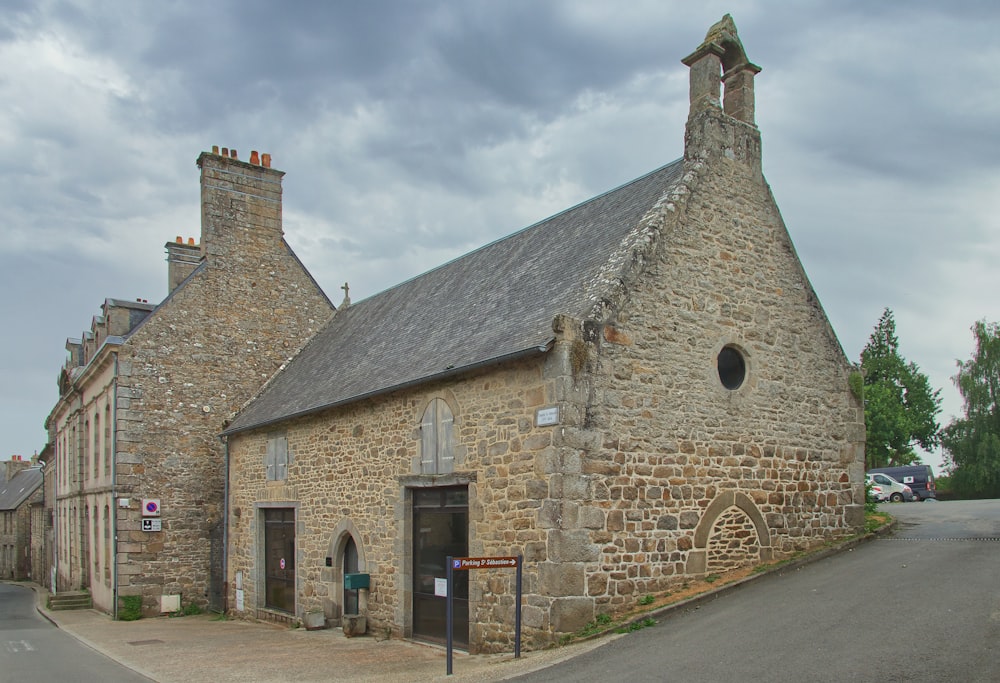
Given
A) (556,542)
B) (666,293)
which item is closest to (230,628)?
(556,542)

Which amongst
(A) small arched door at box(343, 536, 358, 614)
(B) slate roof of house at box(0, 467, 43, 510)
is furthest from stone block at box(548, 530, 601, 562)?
(B) slate roof of house at box(0, 467, 43, 510)

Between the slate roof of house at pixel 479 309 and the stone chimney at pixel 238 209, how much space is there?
344 centimetres

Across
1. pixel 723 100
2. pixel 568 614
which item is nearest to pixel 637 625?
pixel 568 614

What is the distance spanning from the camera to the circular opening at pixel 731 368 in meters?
12.1

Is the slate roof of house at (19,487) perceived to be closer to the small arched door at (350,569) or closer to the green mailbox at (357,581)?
the small arched door at (350,569)

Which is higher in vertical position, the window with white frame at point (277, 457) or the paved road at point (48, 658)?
the window with white frame at point (277, 457)

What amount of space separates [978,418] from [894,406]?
577 centimetres

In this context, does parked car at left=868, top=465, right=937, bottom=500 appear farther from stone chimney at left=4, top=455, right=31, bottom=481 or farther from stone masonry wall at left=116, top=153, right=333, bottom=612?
stone chimney at left=4, top=455, right=31, bottom=481

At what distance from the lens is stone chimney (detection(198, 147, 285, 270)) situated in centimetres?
2114

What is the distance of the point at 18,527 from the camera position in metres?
43.6

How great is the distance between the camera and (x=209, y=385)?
2031 centimetres

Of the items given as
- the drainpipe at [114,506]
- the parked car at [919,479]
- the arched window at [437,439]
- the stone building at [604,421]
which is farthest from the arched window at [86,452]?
the parked car at [919,479]

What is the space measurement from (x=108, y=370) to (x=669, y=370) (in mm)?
14178

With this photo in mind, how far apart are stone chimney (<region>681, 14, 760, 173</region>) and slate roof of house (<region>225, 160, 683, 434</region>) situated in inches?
26.1
